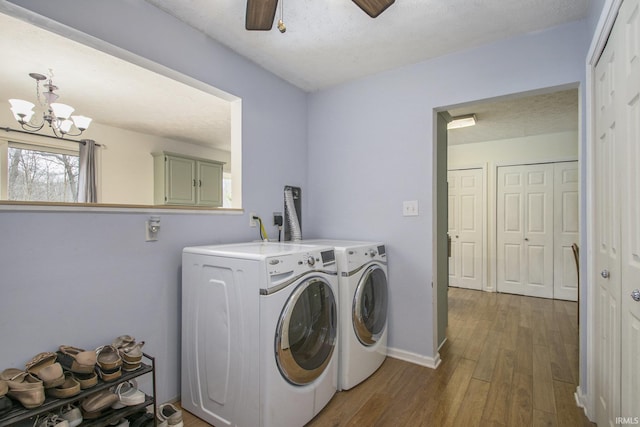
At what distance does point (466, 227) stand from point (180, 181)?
14.7 feet

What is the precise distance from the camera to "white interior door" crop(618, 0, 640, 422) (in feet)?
3.37

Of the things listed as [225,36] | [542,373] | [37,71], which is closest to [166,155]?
[37,71]

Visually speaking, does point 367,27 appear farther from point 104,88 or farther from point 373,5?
point 104,88

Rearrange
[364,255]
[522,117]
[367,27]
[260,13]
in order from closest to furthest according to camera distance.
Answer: [260,13] < [367,27] < [364,255] < [522,117]

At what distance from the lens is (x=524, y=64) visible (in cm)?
204

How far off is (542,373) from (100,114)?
4.97 m

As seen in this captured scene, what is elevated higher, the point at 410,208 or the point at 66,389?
the point at 410,208

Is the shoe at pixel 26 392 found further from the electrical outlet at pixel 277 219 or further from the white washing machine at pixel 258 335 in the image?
the electrical outlet at pixel 277 219

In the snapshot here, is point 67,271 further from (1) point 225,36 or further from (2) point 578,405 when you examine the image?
(2) point 578,405

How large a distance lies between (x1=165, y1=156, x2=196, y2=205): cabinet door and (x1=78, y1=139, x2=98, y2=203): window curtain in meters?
0.87

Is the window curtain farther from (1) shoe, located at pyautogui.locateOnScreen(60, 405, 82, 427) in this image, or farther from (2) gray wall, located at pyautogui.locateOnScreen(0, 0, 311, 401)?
(1) shoe, located at pyautogui.locateOnScreen(60, 405, 82, 427)

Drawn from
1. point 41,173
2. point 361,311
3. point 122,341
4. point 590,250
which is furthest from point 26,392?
point 41,173

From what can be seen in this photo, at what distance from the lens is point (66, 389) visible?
117cm

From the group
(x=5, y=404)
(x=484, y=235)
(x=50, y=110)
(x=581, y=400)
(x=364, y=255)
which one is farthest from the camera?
(x=484, y=235)
